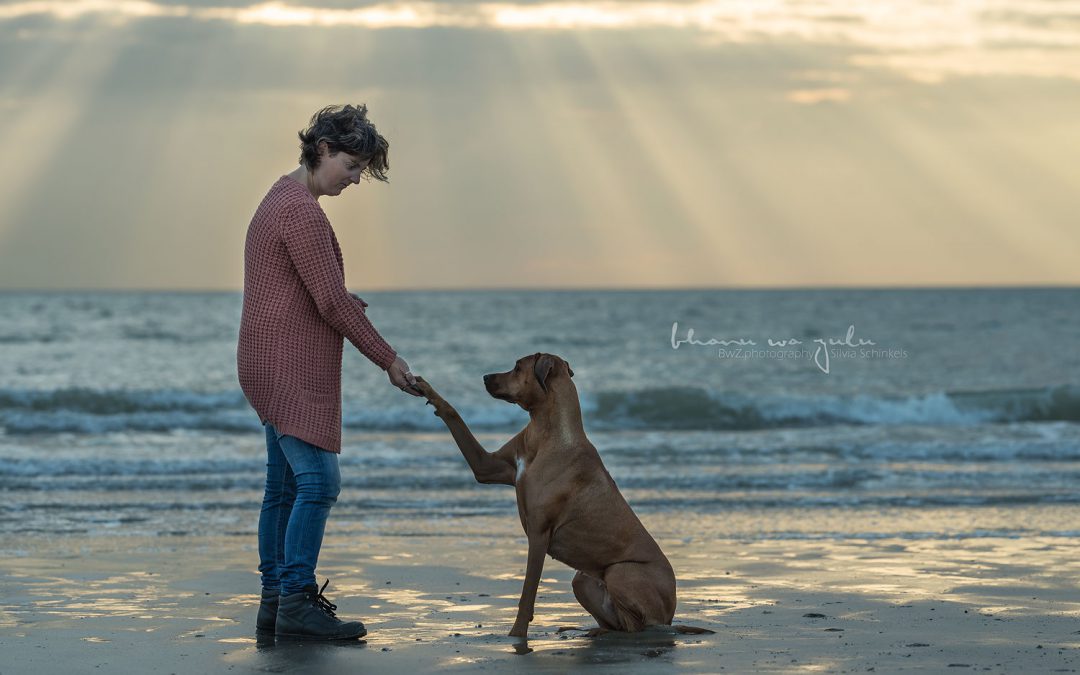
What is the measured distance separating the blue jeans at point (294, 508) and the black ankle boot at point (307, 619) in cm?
4

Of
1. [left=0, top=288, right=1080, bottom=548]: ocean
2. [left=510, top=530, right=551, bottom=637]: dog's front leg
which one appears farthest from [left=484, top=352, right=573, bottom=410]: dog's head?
[left=0, top=288, right=1080, bottom=548]: ocean

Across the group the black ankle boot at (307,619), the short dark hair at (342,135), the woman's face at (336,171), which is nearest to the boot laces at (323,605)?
the black ankle boot at (307,619)

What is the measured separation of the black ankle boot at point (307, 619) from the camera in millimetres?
4840

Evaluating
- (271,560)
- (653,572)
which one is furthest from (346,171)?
(653,572)

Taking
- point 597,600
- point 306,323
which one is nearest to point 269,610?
point 306,323

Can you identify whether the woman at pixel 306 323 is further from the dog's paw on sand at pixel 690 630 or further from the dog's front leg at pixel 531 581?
the dog's paw on sand at pixel 690 630

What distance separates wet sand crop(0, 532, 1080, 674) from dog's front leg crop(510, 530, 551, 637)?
0.09m

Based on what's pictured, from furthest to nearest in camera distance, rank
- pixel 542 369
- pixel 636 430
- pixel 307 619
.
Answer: pixel 636 430 → pixel 542 369 → pixel 307 619

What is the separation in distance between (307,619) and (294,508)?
469 millimetres

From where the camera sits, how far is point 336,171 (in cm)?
475

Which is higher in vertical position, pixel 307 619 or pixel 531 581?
pixel 531 581

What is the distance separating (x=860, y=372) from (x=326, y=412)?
26853 mm

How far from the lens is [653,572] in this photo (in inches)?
200

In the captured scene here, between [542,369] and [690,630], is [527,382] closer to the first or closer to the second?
[542,369]
